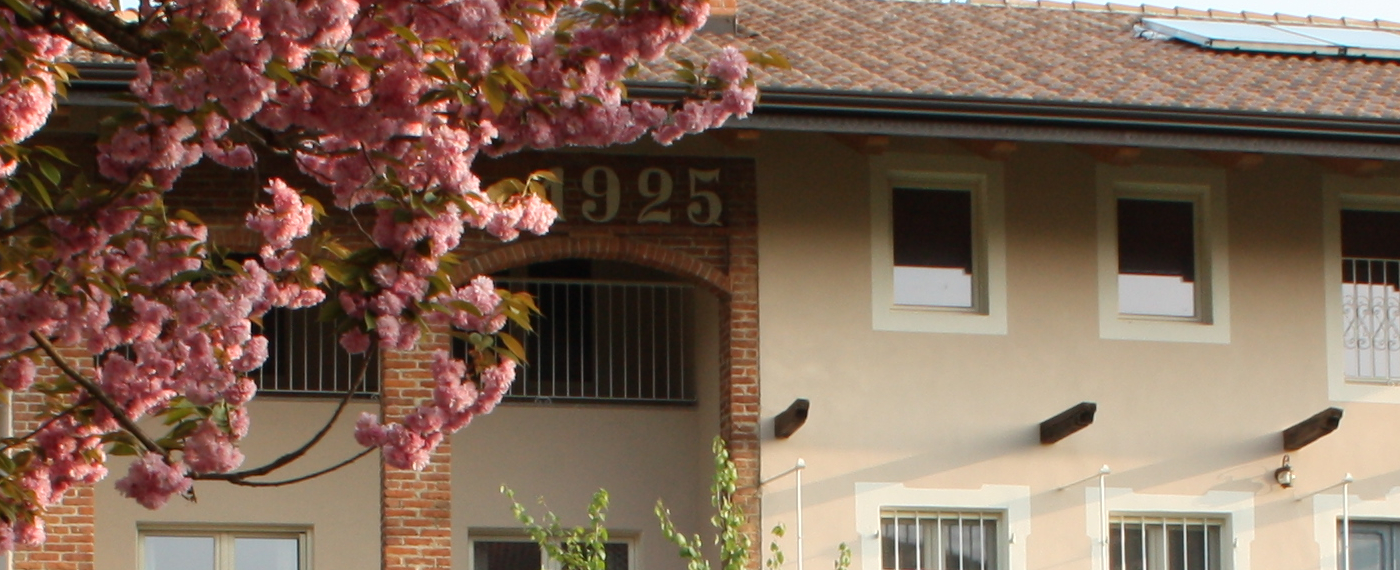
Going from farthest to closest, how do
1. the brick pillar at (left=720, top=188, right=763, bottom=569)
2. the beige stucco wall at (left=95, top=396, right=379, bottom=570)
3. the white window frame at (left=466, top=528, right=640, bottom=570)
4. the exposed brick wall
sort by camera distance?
the white window frame at (left=466, top=528, right=640, bottom=570) → the beige stucco wall at (left=95, top=396, right=379, bottom=570) → the exposed brick wall → the brick pillar at (left=720, top=188, right=763, bottom=569)

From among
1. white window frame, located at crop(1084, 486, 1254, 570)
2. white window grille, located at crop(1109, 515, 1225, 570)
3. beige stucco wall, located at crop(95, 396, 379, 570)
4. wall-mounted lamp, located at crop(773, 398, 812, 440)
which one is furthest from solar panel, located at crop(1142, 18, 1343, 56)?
beige stucco wall, located at crop(95, 396, 379, 570)

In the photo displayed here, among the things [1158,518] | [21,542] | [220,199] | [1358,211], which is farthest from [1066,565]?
[21,542]

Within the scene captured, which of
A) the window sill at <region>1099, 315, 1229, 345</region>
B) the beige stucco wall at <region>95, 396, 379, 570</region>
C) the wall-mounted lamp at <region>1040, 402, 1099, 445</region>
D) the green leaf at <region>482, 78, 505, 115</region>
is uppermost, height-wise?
the window sill at <region>1099, 315, 1229, 345</region>

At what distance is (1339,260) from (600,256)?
16.2 ft

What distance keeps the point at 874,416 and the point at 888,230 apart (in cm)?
120

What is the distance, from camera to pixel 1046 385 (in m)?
16.0

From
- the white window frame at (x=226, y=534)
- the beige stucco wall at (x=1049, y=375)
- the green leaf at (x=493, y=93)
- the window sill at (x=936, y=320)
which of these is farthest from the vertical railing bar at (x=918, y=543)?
the green leaf at (x=493, y=93)

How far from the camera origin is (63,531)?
14773 mm

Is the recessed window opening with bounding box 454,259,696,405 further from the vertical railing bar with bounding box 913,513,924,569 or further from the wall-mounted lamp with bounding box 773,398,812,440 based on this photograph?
the vertical railing bar with bounding box 913,513,924,569

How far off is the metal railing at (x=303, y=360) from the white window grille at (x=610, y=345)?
919 mm

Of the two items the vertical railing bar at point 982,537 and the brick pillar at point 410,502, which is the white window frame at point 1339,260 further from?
the brick pillar at point 410,502

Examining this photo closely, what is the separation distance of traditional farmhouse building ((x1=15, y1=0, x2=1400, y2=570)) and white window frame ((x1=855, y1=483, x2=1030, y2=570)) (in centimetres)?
2

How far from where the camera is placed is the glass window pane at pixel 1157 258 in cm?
1642

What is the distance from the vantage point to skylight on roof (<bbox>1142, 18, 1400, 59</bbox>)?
18281 millimetres
